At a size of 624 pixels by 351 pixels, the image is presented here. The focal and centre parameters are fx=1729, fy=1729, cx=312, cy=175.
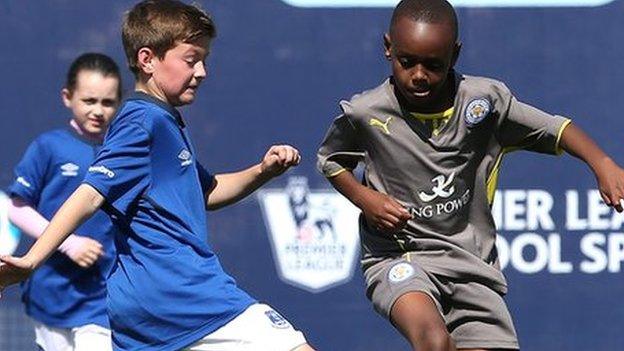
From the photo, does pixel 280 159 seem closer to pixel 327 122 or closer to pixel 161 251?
pixel 161 251

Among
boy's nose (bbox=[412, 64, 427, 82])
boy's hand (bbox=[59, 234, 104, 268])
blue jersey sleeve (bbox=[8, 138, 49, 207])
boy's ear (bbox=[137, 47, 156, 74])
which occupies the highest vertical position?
boy's ear (bbox=[137, 47, 156, 74])

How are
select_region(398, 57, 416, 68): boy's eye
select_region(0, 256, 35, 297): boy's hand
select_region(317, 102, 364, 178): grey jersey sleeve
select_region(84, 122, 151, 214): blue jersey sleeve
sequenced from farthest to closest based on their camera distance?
select_region(317, 102, 364, 178): grey jersey sleeve
select_region(398, 57, 416, 68): boy's eye
select_region(84, 122, 151, 214): blue jersey sleeve
select_region(0, 256, 35, 297): boy's hand

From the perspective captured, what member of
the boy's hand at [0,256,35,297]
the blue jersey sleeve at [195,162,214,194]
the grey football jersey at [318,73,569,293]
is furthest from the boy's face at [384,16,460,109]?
the boy's hand at [0,256,35,297]

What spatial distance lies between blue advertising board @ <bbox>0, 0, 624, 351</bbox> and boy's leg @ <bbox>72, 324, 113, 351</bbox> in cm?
113

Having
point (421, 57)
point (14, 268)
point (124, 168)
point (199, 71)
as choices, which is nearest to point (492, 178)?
point (421, 57)

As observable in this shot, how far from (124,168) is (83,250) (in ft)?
5.55

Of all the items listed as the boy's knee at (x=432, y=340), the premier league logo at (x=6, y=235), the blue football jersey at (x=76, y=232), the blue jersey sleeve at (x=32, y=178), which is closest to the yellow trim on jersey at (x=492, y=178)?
the boy's knee at (x=432, y=340)

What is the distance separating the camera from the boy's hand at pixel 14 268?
4.84 meters

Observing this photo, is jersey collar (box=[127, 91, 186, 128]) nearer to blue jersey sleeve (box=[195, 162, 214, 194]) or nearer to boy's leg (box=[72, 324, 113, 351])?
blue jersey sleeve (box=[195, 162, 214, 194])

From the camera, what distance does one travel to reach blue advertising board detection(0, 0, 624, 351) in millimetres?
7914

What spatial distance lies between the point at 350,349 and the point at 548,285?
96cm

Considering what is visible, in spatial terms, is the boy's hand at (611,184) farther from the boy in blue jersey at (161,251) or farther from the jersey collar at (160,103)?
the jersey collar at (160,103)

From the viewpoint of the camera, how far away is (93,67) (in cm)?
729

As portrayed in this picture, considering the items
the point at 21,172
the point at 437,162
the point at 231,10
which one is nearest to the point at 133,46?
the point at 437,162
